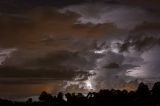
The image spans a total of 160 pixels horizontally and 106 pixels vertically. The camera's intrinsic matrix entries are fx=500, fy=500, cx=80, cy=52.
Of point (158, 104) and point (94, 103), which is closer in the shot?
point (158, 104)

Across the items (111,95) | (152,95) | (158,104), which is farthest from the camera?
(111,95)

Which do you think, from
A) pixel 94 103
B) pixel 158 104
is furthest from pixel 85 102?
pixel 158 104

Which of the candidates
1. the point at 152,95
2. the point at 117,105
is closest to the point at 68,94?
the point at 117,105

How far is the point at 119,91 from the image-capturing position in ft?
585

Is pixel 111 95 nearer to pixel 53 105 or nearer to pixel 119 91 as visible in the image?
pixel 119 91

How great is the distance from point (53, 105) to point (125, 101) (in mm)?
23526

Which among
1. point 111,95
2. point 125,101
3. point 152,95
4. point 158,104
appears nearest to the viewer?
point 158,104

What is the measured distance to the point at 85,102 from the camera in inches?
6437

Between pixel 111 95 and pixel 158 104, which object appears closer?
pixel 158 104

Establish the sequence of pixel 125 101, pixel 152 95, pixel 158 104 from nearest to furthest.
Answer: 1. pixel 158 104
2. pixel 152 95
3. pixel 125 101

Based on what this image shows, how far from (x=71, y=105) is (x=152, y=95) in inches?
1106

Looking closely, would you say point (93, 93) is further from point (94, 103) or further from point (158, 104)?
point (158, 104)

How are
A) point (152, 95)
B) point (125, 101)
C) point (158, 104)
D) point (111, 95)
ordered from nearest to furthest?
point (158, 104), point (152, 95), point (125, 101), point (111, 95)

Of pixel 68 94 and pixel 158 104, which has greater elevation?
pixel 68 94
